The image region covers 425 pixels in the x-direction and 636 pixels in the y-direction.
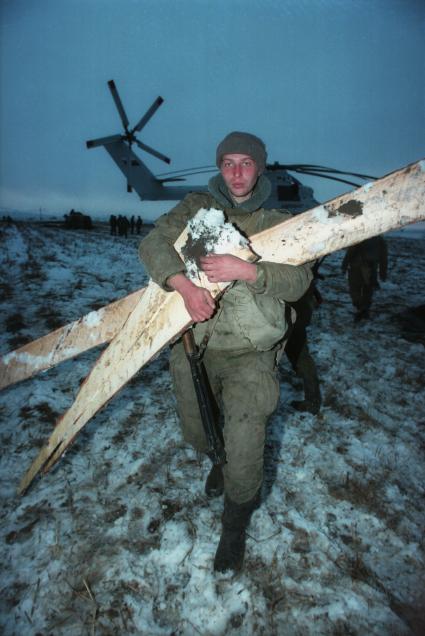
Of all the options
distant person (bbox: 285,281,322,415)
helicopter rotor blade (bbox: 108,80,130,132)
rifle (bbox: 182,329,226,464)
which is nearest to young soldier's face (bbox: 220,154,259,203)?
rifle (bbox: 182,329,226,464)

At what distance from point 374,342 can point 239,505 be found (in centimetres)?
472

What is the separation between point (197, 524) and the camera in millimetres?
2277

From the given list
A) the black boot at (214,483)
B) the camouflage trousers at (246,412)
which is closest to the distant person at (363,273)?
A: the black boot at (214,483)

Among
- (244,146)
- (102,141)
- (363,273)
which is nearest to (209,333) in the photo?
(244,146)

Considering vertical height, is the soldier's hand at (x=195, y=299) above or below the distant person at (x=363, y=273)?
above

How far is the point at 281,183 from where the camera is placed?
15828 mm

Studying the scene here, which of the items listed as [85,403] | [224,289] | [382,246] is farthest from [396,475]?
[382,246]

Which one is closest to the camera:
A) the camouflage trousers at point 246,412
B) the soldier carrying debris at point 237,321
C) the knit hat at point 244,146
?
the soldier carrying debris at point 237,321

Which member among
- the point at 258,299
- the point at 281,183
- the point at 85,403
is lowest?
the point at 85,403

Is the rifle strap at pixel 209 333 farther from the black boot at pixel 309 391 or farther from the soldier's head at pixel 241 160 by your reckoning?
the black boot at pixel 309 391

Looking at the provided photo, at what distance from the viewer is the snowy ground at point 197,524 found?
177 cm

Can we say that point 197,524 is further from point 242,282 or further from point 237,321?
point 242,282

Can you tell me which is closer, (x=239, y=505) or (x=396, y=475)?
(x=239, y=505)

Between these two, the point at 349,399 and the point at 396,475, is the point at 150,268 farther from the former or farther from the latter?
the point at 349,399
